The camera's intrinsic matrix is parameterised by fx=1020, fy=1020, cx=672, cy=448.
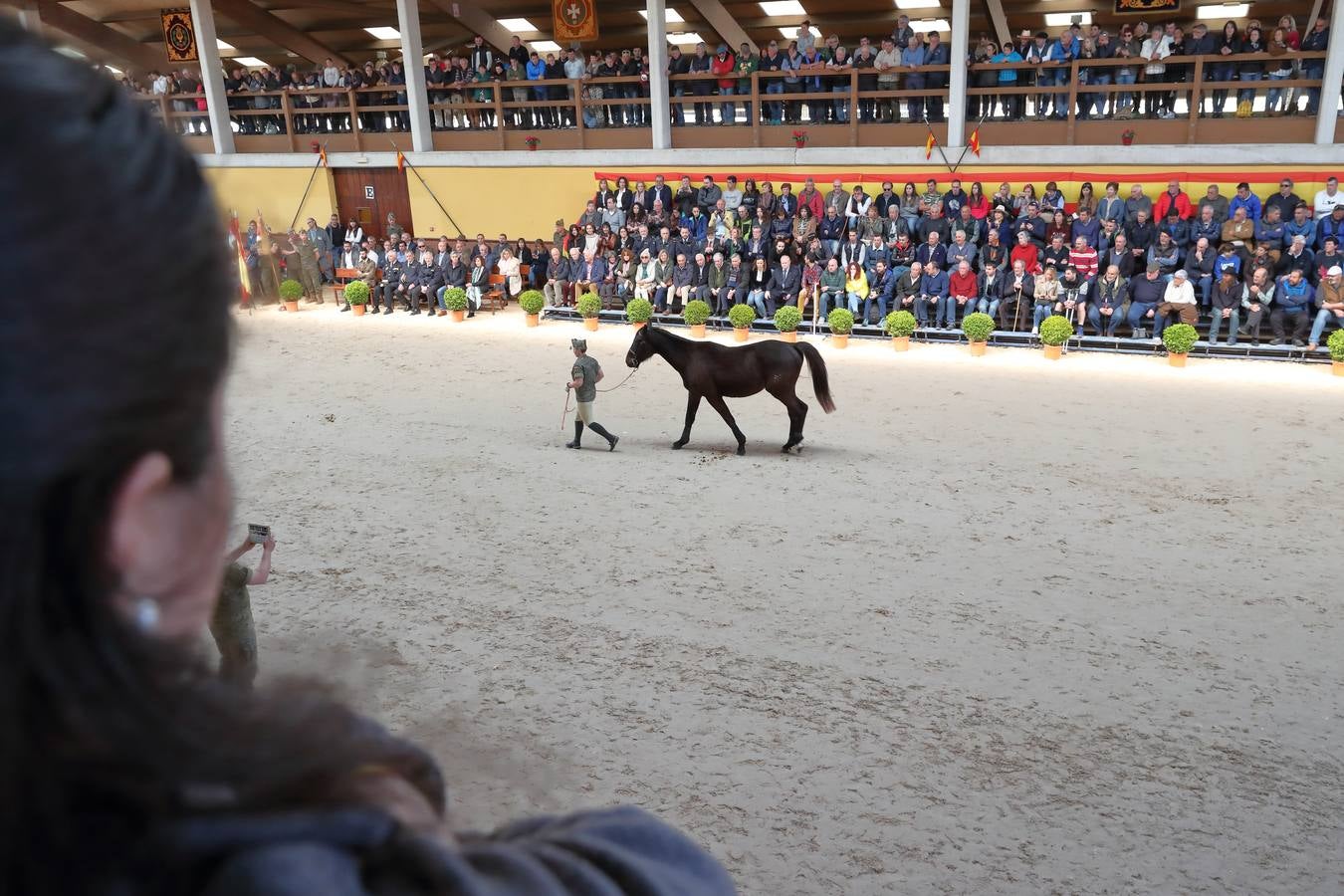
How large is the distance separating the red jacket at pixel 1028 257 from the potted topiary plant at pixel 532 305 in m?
7.52

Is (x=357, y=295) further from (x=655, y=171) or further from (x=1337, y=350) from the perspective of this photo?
(x=1337, y=350)

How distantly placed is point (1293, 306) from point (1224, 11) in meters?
6.76

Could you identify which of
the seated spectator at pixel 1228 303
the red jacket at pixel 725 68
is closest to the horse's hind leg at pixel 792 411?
the seated spectator at pixel 1228 303

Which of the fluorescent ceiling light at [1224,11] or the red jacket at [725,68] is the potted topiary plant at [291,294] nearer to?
the red jacket at [725,68]

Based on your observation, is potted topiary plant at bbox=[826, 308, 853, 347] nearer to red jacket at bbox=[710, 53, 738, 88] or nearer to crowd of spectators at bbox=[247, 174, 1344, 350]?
crowd of spectators at bbox=[247, 174, 1344, 350]

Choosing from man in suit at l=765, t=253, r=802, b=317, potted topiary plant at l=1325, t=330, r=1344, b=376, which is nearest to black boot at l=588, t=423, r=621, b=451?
man in suit at l=765, t=253, r=802, b=317

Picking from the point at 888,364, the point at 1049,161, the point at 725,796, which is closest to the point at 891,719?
the point at 725,796

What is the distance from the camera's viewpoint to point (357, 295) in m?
18.7

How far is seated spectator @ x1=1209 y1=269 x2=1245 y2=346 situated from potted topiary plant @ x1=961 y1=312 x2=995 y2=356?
2.88 m

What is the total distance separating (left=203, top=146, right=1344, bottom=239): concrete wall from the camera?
14859 millimetres

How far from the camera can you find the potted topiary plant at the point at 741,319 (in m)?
15.4

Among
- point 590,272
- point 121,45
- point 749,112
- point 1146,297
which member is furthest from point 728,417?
point 121,45

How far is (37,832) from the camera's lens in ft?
1.56

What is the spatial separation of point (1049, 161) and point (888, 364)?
15.4 feet
